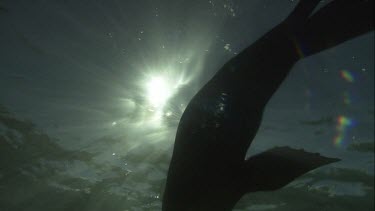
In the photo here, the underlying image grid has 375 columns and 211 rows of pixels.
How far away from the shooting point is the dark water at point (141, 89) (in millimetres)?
6844

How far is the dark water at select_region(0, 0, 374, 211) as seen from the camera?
6.84 m

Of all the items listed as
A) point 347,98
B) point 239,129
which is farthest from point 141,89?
point 239,129

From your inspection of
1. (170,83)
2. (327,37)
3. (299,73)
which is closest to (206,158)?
(327,37)

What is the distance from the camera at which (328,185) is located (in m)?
14.4

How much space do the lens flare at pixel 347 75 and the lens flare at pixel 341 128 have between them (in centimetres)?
188

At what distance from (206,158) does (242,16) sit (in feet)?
16.8

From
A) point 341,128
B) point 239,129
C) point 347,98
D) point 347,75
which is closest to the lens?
point 239,129

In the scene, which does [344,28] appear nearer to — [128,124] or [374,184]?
[128,124]

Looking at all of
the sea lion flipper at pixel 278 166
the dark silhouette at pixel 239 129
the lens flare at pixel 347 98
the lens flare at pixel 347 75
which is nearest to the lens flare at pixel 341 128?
the lens flare at pixel 347 98

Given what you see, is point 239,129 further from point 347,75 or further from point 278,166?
point 347,75

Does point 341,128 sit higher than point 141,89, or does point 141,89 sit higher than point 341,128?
point 141,89

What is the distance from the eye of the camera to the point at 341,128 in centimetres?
1024

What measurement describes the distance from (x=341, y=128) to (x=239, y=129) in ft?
31.5

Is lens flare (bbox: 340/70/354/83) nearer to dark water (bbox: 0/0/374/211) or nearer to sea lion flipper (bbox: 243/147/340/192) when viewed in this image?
dark water (bbox: 0/0/374/211)
